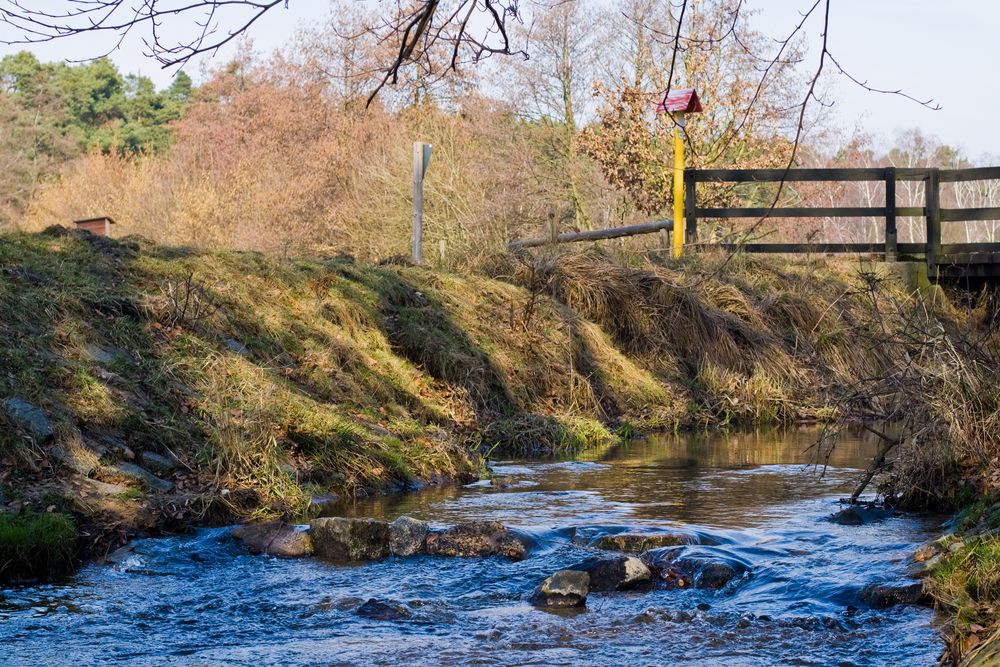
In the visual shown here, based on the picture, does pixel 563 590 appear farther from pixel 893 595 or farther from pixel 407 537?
pixel 893 595

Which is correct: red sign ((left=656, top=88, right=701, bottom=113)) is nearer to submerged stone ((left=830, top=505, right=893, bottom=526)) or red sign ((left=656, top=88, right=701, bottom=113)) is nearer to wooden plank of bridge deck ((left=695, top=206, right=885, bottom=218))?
wooden plank of bridge deck ((left=695, top=206, right=885, bottom=218))

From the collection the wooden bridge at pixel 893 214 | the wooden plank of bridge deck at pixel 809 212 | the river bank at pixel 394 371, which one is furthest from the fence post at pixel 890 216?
the river bank at pixel 394 371

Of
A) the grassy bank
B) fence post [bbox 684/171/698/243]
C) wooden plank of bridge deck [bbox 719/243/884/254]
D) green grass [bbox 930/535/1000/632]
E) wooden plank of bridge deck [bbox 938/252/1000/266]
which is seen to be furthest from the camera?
wooden plank of bridge deck [bbox 719/243/884/254]

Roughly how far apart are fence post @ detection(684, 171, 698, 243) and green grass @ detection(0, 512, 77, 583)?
1128cm

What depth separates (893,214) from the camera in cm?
1602

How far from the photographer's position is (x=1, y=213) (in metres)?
33.9

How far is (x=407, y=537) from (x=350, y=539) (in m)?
0.34

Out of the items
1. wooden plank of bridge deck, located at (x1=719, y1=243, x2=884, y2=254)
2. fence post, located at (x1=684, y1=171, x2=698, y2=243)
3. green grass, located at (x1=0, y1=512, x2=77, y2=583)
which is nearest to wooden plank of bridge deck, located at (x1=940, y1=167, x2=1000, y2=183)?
wooden plank of bridge deck, located at (x1=719, y1=243, x2=884, y2=254)

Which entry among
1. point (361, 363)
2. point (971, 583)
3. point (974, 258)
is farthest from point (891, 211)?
point (971, 583)

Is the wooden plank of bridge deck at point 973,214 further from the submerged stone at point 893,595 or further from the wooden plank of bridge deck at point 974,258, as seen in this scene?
the submerged stone at point 893,595

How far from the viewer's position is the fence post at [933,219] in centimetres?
1609

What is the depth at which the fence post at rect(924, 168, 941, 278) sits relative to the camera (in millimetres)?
16094

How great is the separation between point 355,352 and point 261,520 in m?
3.85

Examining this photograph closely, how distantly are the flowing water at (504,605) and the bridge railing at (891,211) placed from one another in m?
8.25
